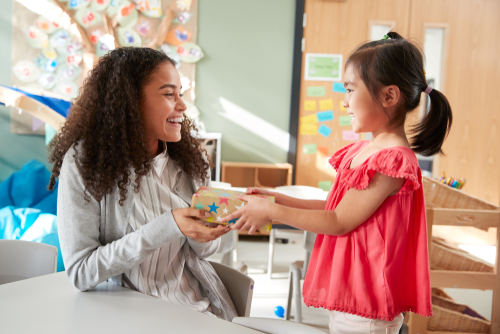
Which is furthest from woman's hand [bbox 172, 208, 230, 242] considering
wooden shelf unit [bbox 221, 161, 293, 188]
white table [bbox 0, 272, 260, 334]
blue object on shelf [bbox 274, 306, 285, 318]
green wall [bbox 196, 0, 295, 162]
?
green wall [bbox 196, 0, 295, 162]

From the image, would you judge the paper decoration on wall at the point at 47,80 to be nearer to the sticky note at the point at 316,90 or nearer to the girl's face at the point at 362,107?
the sticky note at the point at 316,90

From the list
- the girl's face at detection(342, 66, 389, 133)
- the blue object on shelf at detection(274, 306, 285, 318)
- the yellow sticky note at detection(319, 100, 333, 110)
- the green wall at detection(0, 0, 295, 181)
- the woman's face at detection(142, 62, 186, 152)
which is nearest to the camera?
the girl's face at detection(342, 66, 389, 133)

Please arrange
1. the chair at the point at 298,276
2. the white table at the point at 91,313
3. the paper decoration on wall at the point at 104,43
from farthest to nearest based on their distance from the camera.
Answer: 1. the paper decoration on wall at the point at 104,43
2. the chair at the point at 298,276
3. the white table at the point at 91,313

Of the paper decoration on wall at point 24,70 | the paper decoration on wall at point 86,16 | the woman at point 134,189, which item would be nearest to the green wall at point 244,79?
the paper decoration on wall at point 24,70

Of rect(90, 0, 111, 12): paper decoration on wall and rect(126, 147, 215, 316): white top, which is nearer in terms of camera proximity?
rect(126, 147, 215, 316): white top

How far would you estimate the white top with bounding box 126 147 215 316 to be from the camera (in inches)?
43.9

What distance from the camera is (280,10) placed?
4.29 m

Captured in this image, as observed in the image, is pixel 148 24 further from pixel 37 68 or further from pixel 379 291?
pixel 379 291

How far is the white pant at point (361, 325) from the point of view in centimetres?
104

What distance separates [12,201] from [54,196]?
1.03 feet

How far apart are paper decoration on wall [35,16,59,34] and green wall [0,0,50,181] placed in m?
0.28

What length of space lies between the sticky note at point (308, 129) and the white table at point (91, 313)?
359 centimetres

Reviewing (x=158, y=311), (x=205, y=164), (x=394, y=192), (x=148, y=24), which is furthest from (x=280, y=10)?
(x=158, y=311)

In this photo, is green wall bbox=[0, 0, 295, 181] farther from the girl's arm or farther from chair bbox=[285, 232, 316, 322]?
the girl's arm
